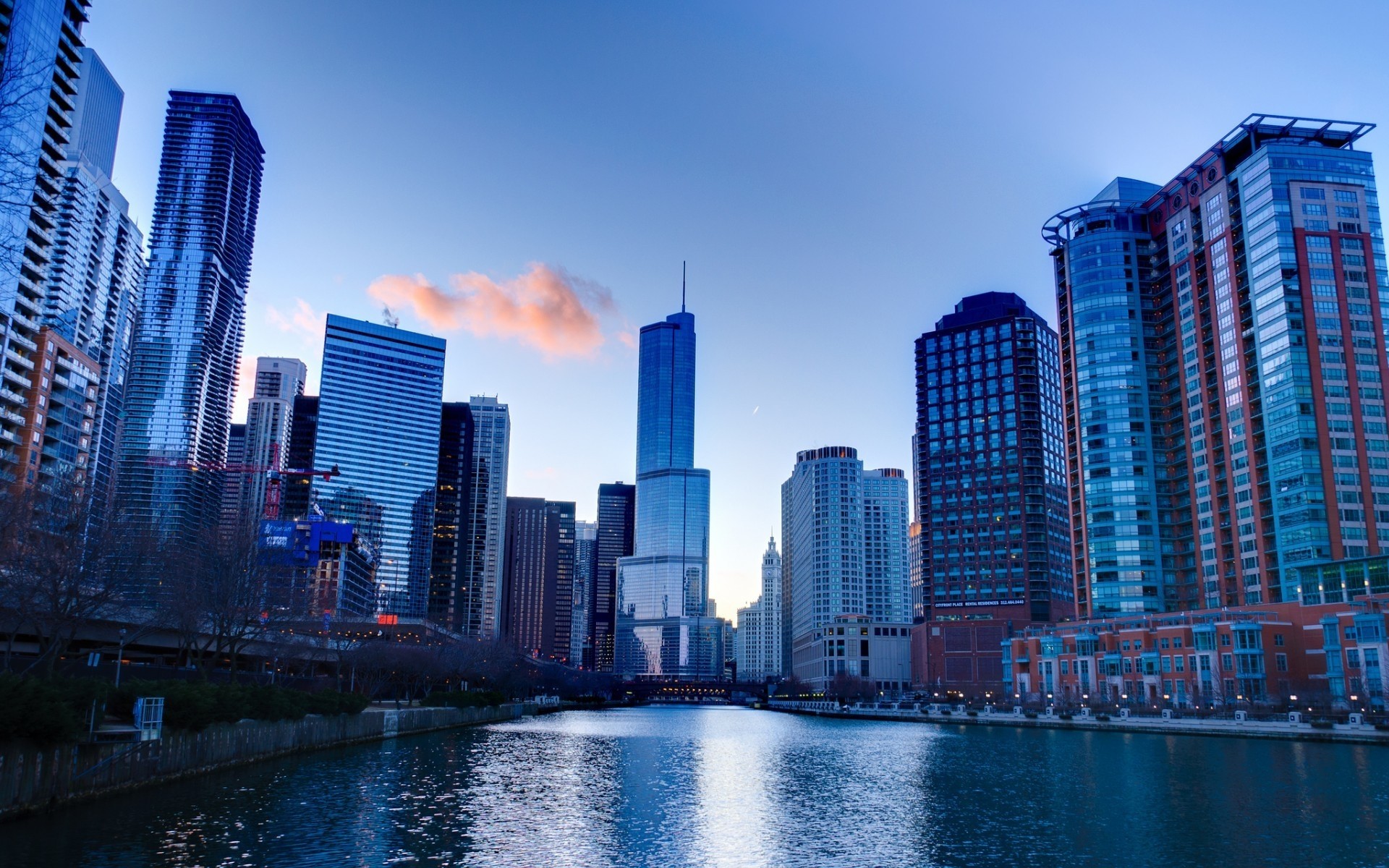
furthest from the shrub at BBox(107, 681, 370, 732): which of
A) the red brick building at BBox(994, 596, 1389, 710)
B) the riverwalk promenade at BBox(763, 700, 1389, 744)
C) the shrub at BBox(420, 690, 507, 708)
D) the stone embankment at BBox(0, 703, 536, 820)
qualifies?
the red brick building at BBox(994, 596, 1389, 710)

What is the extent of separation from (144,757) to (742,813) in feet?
108

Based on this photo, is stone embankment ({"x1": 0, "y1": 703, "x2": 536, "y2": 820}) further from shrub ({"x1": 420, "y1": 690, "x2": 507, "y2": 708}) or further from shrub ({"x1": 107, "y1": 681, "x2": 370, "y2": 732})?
shrub ({"x1": 420, "y1": 690, "x2": 507, "y2": 708})

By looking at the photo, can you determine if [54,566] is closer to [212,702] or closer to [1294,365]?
[212,702]

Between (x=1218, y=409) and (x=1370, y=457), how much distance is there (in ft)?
96.9

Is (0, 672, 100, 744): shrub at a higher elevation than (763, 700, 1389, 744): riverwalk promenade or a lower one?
higher

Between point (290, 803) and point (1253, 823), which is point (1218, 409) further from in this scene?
point (290, 803)

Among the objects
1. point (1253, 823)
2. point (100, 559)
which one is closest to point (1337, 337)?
point (1253, 823)

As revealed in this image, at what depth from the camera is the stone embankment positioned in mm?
44312

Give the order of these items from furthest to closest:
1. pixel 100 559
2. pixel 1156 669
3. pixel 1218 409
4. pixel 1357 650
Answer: pixel 1218 409 → pixel 1156 669 → pixel 1357 650 → pixel 100 559

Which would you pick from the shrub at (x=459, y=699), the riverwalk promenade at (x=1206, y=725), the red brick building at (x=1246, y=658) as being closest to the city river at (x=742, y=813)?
the riverwalk promenade at (x=1206, y=725)

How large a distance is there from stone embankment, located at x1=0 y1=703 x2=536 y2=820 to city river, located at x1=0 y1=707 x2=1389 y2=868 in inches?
49.8

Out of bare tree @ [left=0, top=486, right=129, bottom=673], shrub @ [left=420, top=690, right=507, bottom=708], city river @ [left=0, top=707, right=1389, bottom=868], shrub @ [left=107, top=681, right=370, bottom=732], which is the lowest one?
city river @ [left=0, top=707, right=1389, bottom=868]

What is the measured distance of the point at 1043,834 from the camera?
49.4 metres

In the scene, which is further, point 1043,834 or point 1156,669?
point 1156,669
